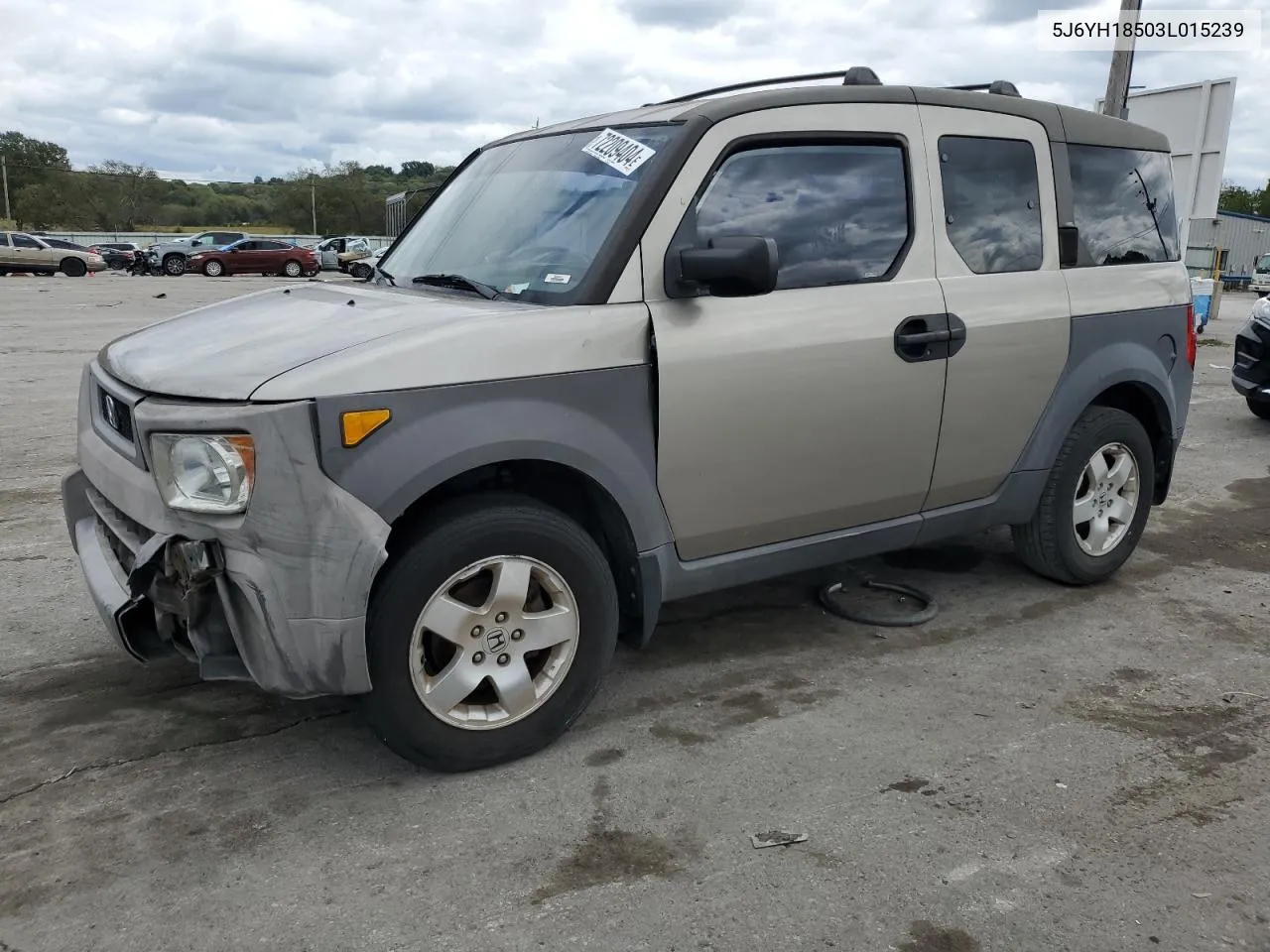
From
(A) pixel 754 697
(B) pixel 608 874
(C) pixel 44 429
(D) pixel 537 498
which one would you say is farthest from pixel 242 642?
(C) pixel 44 429

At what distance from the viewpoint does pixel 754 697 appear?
365cm

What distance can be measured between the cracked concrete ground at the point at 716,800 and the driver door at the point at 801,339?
0.66m

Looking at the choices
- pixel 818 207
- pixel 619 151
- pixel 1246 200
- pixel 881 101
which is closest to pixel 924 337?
pixel 818 207

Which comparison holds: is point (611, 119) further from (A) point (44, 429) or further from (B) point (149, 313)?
(B) point (149, 313)

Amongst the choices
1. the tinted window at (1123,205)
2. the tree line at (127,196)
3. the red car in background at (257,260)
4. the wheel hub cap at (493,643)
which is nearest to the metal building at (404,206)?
the wheel hub cap at (493,643)

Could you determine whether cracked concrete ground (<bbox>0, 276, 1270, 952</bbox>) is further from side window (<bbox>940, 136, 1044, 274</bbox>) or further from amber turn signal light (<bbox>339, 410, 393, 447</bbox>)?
side window (<bbox>940, 136, 1044, 274</bbox>)

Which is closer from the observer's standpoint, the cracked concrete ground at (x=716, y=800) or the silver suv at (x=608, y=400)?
the cracked concrete ground at (x=716, y=800)

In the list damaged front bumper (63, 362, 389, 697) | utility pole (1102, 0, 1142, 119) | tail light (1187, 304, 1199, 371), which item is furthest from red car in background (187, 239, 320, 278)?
damaged front bumper (63, 362, 389, 697)

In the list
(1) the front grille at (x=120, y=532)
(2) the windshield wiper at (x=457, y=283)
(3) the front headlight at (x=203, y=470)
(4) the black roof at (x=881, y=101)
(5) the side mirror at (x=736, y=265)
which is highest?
(4) the black roof at (x=881, y=101)

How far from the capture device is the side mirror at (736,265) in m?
3.08

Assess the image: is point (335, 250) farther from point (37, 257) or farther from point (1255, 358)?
point (1255, 358)

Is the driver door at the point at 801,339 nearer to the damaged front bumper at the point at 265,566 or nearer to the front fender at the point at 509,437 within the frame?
the front fender at the point at 509,437

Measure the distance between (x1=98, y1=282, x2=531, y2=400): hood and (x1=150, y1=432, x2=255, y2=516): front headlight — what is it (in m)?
0.13

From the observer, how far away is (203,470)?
108 inches
